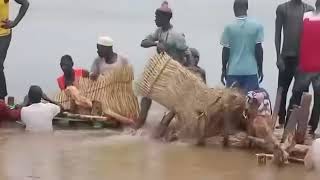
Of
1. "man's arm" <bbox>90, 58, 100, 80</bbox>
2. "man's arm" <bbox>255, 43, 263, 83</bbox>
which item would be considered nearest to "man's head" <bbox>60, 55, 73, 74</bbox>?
"man's arm" <bbox>90, 58, 100, 80</bbox>

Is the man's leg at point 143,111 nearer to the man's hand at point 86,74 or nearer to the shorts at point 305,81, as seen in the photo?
the man's hand at point 86,74

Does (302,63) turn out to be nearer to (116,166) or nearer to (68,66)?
(116,166)

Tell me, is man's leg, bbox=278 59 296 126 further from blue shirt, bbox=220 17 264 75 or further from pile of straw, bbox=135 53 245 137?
pile of straw, bbox=135 53 245 137

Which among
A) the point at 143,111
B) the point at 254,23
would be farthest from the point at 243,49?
the point at 143,111

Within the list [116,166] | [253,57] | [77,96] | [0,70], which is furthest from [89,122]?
[116,166]

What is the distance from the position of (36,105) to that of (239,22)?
2460 mm

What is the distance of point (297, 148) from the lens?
776cm

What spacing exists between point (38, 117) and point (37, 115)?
3 centimetres

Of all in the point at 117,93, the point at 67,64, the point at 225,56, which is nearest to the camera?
the point at 225,56

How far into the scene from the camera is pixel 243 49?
9.38m

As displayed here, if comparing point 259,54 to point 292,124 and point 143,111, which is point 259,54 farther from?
point 292,124

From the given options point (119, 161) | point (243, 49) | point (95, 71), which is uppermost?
point (243, 49)

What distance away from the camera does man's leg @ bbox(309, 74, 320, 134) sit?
28.6 ft

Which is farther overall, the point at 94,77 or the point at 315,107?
the point at 94,77
